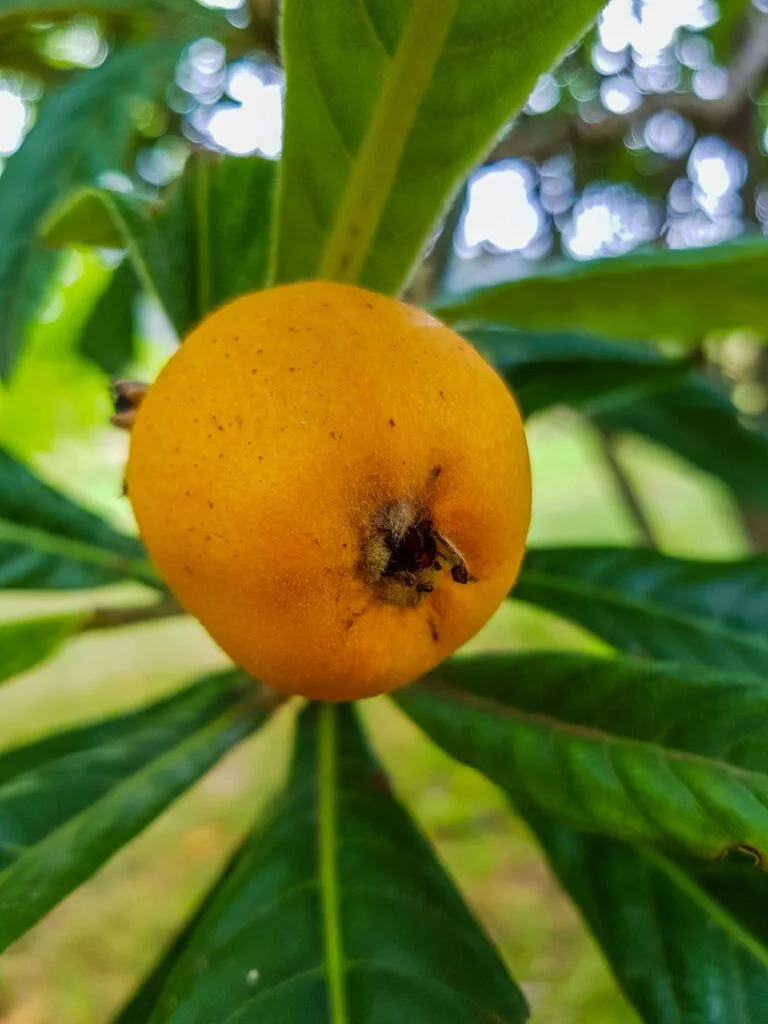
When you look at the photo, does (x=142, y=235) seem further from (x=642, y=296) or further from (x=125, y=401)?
(x=642, y=296)

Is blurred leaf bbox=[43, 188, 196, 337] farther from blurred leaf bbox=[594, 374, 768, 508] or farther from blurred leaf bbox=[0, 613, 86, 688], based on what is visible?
blurred leaf bbox=[594, 374, 768, 508]

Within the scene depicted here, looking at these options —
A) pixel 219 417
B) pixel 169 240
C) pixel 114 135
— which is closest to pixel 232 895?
pixel 219 417

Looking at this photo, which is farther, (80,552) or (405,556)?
(80,552)

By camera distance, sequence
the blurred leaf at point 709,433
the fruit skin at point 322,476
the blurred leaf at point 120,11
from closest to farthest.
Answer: the fruit skin at point 322,476, the blurred leaf at point 120,11, the blurred leaf at point 709,433

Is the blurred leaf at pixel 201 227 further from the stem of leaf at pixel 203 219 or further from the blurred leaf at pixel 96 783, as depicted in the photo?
the blurred leaf at pixel 96 783

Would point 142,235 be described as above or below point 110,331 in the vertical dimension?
below

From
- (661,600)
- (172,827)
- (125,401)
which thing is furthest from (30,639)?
(172,827)

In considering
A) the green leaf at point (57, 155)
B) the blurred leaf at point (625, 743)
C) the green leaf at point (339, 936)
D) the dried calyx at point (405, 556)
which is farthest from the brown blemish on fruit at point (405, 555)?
the green leaf at point (57, 155)
